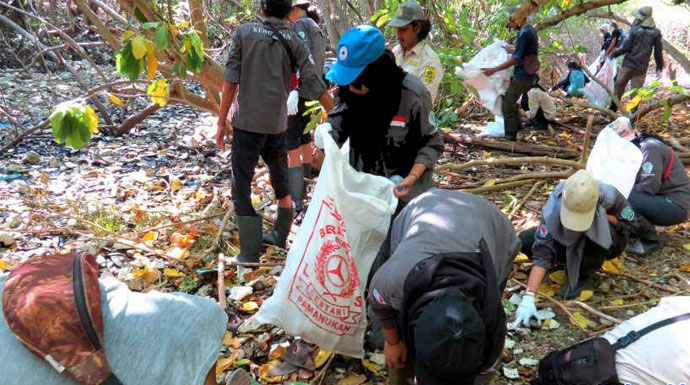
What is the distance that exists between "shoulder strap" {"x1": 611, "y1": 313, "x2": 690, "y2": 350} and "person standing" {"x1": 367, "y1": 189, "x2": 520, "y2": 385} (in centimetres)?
47

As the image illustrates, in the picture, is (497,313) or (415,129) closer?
(497,313)

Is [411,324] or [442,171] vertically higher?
[411,324]

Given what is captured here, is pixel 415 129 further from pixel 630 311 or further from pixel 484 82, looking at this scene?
pixel 484 82

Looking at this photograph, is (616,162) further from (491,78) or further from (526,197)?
(491,78)

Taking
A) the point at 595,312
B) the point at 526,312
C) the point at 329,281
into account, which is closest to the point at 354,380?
the point at 329,281

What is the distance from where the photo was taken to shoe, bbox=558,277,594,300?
2.89 metres

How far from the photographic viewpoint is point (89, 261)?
4.74ft

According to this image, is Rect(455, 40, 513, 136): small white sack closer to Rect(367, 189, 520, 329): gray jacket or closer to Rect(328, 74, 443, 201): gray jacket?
Rect(328, 74, 443, 201): gray jacket

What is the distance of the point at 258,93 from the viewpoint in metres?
2.98

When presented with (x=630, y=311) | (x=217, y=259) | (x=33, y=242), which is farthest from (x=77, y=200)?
(x=630, y=311)

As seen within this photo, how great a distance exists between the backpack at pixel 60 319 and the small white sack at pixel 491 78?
4.37 meters

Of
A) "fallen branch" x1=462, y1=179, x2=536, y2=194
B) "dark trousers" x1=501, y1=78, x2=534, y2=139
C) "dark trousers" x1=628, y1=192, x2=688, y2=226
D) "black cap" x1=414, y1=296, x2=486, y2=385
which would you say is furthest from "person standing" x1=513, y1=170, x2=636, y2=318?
"dark trousers" x1=501, y1=78, x2=534, y2=139

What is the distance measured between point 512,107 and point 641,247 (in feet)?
8.10

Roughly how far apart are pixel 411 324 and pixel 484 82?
14.4 feet
